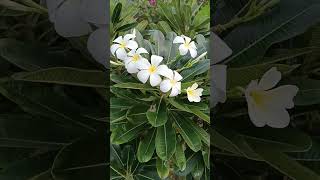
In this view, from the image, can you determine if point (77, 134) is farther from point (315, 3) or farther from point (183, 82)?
point (315, 3)

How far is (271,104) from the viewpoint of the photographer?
83 cm

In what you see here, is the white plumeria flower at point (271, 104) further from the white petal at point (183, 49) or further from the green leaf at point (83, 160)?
the green leaf at point (83, 160)

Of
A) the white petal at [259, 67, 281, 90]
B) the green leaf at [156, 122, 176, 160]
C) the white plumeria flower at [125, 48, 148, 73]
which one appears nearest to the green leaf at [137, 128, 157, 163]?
the green leaf at [156, 122, 176, 160]

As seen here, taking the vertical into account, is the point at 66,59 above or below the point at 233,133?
above

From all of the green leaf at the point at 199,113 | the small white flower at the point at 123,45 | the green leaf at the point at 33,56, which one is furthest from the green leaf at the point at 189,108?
the green leaf at the point at 33,56

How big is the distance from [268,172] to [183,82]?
33cm

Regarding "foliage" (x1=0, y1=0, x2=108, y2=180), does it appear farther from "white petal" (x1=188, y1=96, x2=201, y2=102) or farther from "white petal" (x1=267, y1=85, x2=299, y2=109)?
"white petal" (x1=267, y1=85, x2=299, y2=109)

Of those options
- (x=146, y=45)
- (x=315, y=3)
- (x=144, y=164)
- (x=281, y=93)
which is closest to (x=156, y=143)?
(x=144, y=164)

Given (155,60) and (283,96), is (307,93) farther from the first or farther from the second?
(155,60)

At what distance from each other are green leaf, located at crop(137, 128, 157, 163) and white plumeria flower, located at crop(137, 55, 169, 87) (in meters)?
0.09

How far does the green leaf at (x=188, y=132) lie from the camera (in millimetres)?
721

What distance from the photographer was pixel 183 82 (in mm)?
706

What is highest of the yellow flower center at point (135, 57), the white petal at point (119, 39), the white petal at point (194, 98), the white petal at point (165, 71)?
the white petal at point (119, 39)

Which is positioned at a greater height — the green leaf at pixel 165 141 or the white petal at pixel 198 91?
the white petal at pixel 198 91
